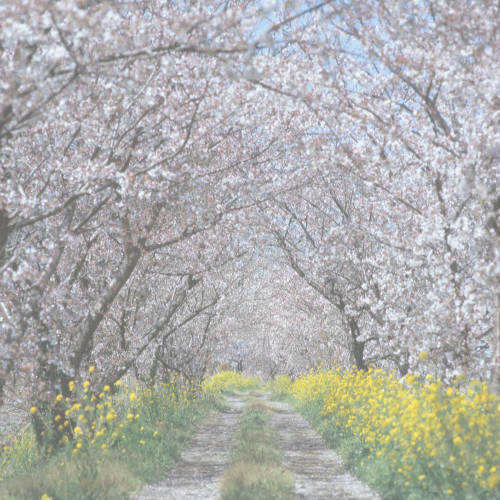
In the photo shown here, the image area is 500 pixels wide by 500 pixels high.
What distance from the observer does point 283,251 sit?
617 inches

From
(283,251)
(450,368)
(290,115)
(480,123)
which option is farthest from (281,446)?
(480,123)

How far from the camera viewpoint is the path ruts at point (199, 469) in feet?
25.5

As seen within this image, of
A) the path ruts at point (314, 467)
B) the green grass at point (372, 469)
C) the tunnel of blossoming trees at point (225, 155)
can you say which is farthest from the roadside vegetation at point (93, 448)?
the green grass at point (372, 469)

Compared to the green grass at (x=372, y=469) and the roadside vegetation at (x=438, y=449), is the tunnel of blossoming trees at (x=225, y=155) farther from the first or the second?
the green grass at (x=372, y=469)

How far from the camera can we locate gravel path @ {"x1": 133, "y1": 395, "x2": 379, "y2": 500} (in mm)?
7777

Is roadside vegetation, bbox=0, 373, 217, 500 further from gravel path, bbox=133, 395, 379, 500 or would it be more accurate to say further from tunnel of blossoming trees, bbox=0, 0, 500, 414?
tunnel of blossoming trees, bbox=0, 0, 500, 414

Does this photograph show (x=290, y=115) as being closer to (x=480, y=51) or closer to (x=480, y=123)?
(x=480, y=123)

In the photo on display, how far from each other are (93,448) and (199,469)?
2.04 metres

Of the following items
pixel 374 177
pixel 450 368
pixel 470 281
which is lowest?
pixel 450 368

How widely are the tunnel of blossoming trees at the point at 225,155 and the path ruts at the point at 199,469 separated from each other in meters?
2.01

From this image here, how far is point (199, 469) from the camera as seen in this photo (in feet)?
31.4

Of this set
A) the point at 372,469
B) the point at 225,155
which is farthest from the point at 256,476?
the point at 225,155

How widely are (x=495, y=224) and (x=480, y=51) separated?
6.34 ft

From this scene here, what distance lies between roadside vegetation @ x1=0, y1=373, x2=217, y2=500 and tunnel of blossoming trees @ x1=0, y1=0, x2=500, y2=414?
0.62 m
